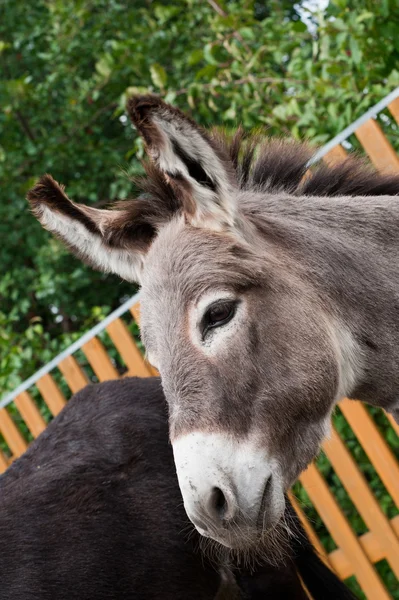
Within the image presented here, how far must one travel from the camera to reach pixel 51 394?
14.4 feet

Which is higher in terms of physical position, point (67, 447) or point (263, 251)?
point (263, 251)

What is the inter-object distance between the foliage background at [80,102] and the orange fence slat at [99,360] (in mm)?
1009

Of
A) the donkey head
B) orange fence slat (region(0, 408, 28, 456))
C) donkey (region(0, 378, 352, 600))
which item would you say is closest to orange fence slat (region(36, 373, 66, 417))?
orange fence slat (region(0, 408, 28, 456))

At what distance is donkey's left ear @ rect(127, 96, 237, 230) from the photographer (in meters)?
1.73

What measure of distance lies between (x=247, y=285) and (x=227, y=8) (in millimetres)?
4512

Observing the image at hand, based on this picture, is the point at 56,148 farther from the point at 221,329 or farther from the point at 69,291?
the point at 221,329

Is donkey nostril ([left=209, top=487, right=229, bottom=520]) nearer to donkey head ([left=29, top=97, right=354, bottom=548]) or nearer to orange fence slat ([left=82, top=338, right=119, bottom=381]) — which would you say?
donkey head ([left=29, top=97, right=354, bottom=548])

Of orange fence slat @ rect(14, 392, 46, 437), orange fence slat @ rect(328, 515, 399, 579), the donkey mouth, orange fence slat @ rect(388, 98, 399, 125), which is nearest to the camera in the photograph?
the donkey mouth

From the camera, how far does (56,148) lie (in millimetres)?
7238

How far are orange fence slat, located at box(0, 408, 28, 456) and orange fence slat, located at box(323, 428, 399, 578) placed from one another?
2.08 metres

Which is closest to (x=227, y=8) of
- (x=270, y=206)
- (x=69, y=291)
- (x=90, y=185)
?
(x=90, y=185)

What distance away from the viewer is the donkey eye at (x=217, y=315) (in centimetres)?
184

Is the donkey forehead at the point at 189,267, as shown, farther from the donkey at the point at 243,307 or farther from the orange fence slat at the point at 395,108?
the orange fence slat at the point at 395,108

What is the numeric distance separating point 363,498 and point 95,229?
1963mm
